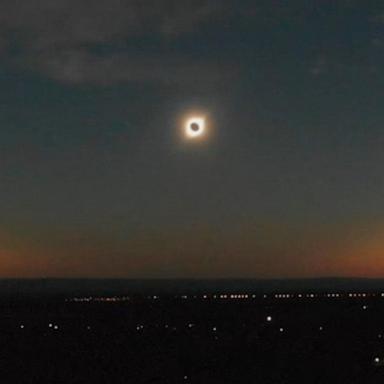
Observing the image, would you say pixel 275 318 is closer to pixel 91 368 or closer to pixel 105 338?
pixel 105 338

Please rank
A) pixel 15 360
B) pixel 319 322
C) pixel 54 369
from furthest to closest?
pixel 319 322
pixel 15 360
pixel 54 369

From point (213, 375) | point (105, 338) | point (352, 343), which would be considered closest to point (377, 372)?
point (213, 375)

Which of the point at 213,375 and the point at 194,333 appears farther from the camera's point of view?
the point at 194,333

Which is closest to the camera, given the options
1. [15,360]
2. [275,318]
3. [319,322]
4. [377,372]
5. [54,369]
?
[377,372]

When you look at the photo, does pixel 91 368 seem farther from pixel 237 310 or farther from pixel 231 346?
pixel 237 310

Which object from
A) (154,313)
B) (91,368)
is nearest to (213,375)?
(91,368)

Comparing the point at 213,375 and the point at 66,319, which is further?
the point at 66,319
